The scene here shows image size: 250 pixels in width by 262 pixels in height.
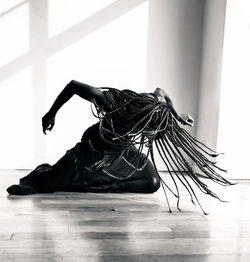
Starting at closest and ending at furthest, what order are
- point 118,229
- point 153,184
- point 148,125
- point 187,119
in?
point 118,229
point 148,125
point 187,119
point 153,184

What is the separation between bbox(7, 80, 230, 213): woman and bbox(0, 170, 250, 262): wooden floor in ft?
0.32

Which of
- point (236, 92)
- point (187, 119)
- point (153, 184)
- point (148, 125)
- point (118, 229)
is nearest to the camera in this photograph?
point (118, 229)

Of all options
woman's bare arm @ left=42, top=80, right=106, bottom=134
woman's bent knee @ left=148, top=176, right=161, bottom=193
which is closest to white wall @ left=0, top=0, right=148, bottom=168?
woman's bent knee @ left=148, top=176, right=161, bottom=193

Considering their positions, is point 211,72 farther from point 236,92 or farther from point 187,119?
point 187,119

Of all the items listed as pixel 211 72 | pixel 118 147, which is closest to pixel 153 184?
pixel 118 147

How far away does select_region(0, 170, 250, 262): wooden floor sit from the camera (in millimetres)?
1409

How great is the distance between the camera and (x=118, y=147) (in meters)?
2.21

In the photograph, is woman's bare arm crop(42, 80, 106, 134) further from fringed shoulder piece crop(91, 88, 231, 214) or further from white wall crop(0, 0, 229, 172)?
white wall crop(0, 0, 229, 172)

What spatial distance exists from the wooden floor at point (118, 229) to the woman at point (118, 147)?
0.10 meters

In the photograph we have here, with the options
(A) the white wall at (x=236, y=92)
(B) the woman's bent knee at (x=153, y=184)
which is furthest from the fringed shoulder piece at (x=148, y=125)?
(A) the white wall at (x=236, y=92)

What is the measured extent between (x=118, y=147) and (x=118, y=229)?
62cm

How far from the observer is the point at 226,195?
2586 millimetres

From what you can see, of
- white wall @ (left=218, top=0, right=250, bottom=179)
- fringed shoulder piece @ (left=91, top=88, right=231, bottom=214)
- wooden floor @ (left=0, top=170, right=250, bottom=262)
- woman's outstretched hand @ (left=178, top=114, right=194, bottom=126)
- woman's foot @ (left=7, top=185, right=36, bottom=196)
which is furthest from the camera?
white wall @ (left=218, top=0, right=250, bottom=179)

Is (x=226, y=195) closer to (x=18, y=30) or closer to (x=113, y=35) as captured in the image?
(x=113, y=35)
